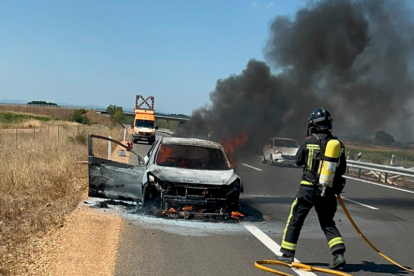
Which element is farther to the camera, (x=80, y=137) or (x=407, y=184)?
(x=80, y=137)

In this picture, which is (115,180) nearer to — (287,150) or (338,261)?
(338,261)

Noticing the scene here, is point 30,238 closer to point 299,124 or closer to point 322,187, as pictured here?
point 322,187

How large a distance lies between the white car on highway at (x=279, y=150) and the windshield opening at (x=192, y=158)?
1474cm

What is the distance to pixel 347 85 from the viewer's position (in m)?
25.3

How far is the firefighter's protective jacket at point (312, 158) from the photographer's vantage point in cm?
577

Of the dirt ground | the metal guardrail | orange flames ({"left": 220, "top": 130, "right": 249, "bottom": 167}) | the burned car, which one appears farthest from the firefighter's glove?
orange flames ({"left": 220, "top": 130, "right": 249, "bottom": 167})

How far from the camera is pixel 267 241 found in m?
7.18

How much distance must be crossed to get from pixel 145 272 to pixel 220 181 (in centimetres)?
353

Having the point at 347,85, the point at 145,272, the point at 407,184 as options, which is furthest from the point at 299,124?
the point at 145,272

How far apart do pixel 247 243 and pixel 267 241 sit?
1.16 feet

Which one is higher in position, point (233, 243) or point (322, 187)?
point (322, 187)

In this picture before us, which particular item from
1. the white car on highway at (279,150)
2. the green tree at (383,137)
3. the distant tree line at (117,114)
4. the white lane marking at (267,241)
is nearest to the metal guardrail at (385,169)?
the white car on highway at (279,150)

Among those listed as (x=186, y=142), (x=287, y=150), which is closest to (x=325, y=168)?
(x=186, y=142)

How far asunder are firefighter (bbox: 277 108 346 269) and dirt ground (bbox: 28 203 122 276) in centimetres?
208
